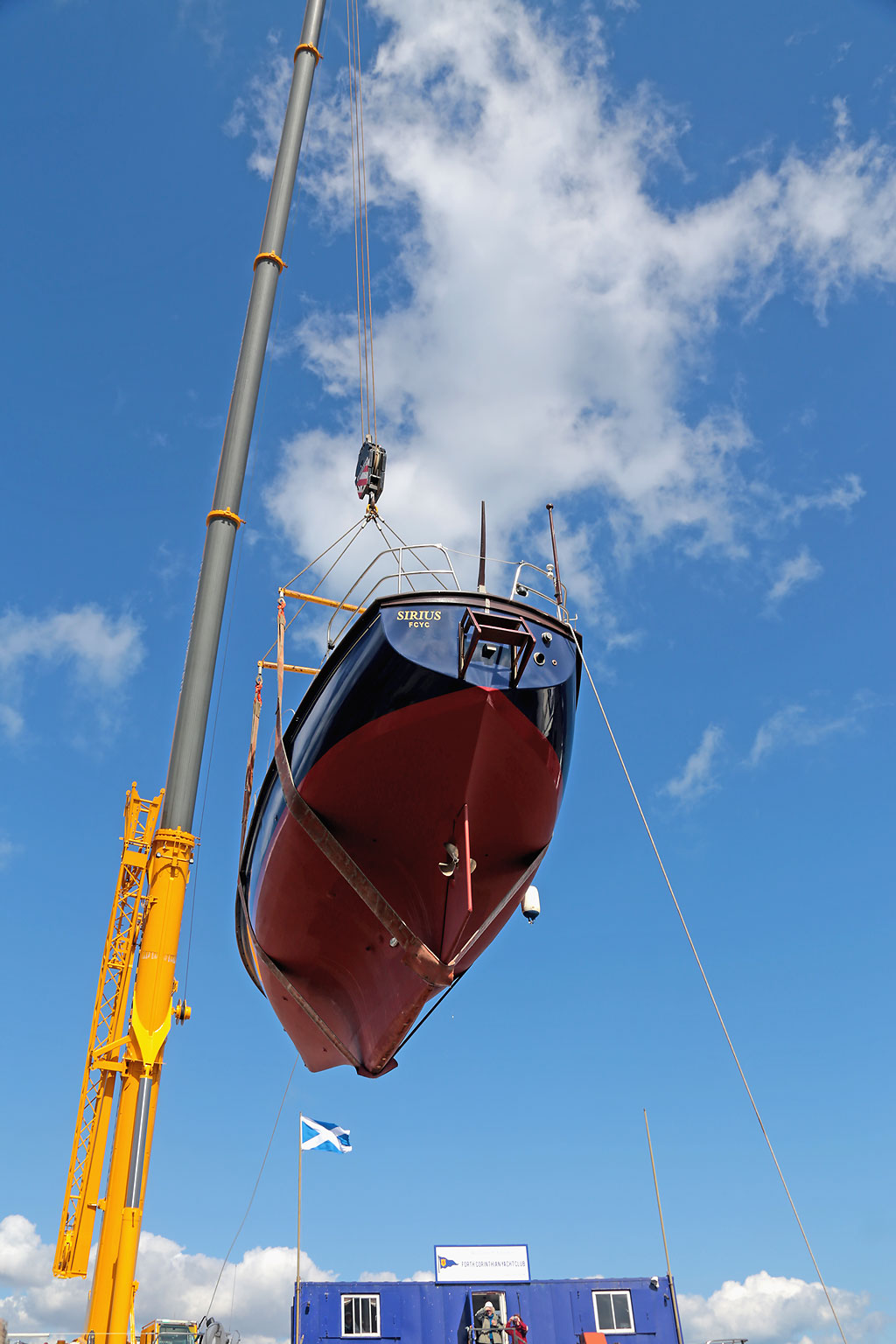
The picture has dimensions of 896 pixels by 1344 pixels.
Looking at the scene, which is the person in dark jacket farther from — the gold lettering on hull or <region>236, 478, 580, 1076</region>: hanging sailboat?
the gold lettering on hull

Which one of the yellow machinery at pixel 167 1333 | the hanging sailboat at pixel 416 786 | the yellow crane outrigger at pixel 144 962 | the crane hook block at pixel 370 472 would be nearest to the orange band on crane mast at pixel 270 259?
the yellow crane outrigger at pixel 144 962

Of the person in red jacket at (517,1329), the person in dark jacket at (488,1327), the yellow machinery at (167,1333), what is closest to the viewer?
the yellow machinery at (167,1333)

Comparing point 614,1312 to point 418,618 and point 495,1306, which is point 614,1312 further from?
point 418,618

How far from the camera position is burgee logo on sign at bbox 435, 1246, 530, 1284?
17.4 m

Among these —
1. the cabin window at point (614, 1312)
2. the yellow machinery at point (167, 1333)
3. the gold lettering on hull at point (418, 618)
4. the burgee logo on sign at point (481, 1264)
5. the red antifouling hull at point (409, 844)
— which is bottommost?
the yellow machinery at point (167, 1333)

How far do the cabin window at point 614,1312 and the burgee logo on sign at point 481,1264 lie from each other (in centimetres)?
153

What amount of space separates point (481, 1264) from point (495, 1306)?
0.71m

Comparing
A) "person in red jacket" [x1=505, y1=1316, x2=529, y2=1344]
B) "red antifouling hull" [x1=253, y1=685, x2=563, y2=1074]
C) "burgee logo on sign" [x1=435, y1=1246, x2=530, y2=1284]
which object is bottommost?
"person in red jacket" [x1=505, y1=1316, x2=529, y2=1344]

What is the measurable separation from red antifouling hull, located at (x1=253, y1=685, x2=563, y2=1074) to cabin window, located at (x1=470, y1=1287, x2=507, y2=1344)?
6.88m

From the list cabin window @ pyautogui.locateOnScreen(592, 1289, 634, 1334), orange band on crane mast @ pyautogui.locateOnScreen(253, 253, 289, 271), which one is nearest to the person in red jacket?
cabin window @ pyautogui.locateOnScreen(592, 1289, 634, 1334)

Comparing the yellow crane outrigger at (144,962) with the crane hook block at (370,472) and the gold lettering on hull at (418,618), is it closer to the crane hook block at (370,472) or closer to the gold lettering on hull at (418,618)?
the crane hook block at (370,472)

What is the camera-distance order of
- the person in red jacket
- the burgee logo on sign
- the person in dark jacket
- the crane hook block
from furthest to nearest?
the burgee logo on sign → the person in dark jacket → the person in red jacket → the crane hook block

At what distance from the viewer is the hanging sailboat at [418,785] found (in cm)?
909

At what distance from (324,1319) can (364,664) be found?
13.2m
